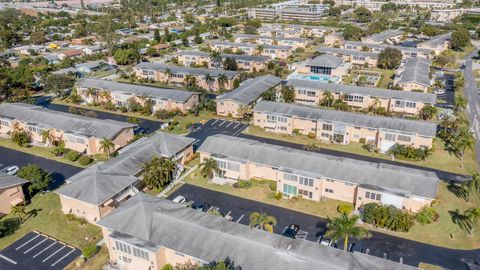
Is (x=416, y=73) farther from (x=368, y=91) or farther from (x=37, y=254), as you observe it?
(x=37, y=254)

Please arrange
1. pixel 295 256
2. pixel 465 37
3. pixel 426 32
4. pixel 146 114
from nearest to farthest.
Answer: pixel 295 256, pixel 146 114, pixel 465 37, pixel 426 32

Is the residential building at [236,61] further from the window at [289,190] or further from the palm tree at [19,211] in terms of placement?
the palm tree at [19,211]

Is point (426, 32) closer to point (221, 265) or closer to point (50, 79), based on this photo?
point (50, 79)

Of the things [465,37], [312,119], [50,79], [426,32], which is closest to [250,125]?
[312,119]

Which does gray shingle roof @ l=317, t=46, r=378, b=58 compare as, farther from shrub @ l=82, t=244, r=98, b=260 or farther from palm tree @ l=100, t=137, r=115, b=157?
shrub @ l=82, t=244, r=98, b=260

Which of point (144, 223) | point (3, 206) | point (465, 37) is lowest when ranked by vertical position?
point (3, 206)

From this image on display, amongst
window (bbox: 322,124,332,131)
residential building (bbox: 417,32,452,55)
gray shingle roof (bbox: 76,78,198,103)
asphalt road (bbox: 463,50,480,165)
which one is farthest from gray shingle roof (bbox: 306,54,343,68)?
residential building (bbox: 417,32,452,55)
